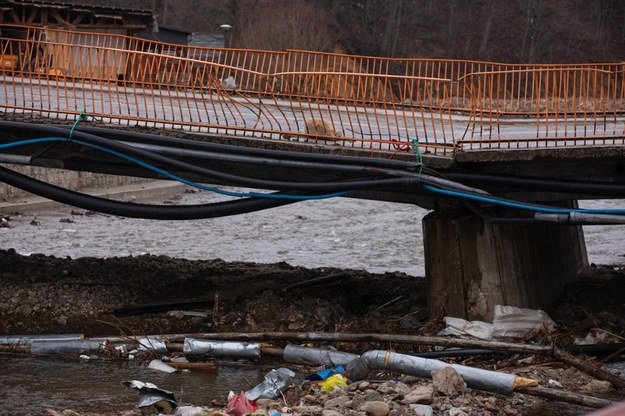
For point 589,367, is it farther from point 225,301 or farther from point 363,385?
point 225,301

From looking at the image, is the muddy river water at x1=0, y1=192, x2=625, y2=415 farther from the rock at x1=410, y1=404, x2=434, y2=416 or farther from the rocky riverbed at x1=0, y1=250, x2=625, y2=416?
the rock at x1=410, y1=404, x2=434, y2=416

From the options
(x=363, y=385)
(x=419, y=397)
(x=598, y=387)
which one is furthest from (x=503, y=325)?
(x=419, y=397)

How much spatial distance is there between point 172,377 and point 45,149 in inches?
126

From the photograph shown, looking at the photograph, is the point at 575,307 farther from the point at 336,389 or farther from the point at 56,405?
the point at 56,405

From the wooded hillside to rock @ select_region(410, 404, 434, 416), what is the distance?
42.8m

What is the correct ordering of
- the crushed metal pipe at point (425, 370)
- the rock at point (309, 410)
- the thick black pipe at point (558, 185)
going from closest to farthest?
the rock at point (309, 410) → the crushed metal pipe at point (425, 370) → the thick black pipe at point (558, 185)

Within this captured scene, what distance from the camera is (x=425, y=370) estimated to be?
8609 millimetres

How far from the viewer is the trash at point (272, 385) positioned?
8.59 metres

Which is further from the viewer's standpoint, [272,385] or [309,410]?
[272,385]

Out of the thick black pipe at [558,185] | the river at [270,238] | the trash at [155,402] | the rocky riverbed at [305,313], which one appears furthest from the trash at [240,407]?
the river at [270,238]

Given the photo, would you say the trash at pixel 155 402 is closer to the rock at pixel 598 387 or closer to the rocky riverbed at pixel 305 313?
the rocky riverbed at pixel 305 313

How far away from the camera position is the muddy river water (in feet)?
31.4

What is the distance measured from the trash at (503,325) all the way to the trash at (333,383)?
6.63 ft

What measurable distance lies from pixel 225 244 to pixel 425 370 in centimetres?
1228
